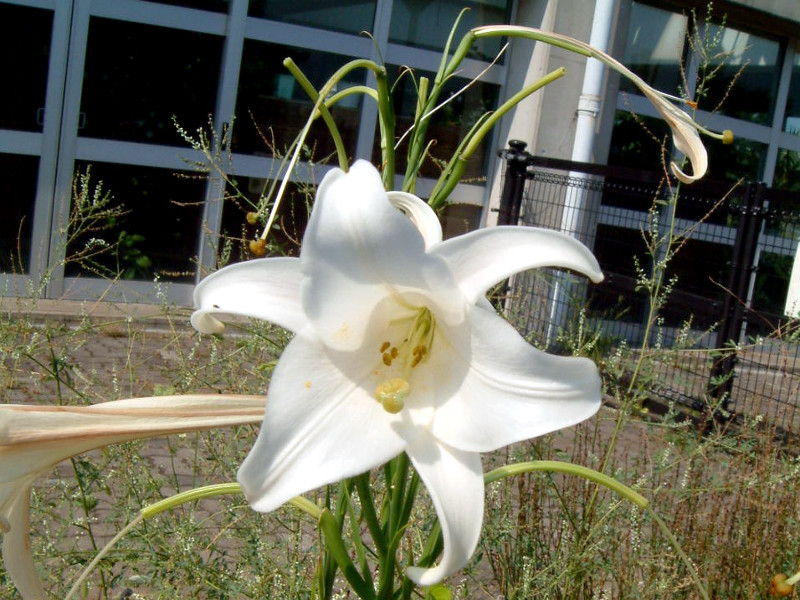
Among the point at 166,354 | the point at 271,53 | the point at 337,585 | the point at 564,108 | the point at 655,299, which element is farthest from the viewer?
the point at 564,108

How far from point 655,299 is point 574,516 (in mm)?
490

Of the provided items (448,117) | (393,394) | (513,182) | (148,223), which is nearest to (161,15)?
(148,223)

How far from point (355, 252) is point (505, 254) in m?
0.12

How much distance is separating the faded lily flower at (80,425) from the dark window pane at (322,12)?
5.46m

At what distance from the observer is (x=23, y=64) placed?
17.6ft

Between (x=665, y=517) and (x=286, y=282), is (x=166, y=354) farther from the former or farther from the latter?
(x=286, y=282)

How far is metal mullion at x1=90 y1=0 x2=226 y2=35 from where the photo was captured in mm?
5484

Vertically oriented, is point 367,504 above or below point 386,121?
below

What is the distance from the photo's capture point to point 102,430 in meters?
0.67

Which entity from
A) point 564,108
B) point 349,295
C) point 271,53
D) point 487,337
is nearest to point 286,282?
point 349,295

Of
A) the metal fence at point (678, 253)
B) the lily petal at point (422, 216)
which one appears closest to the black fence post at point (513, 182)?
the metal fence at point (678, 253)

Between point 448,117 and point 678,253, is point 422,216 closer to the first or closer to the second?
point 678,253

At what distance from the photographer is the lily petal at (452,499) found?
0.69m

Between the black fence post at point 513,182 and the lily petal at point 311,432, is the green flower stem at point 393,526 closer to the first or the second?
the lily petal at point 311,432
